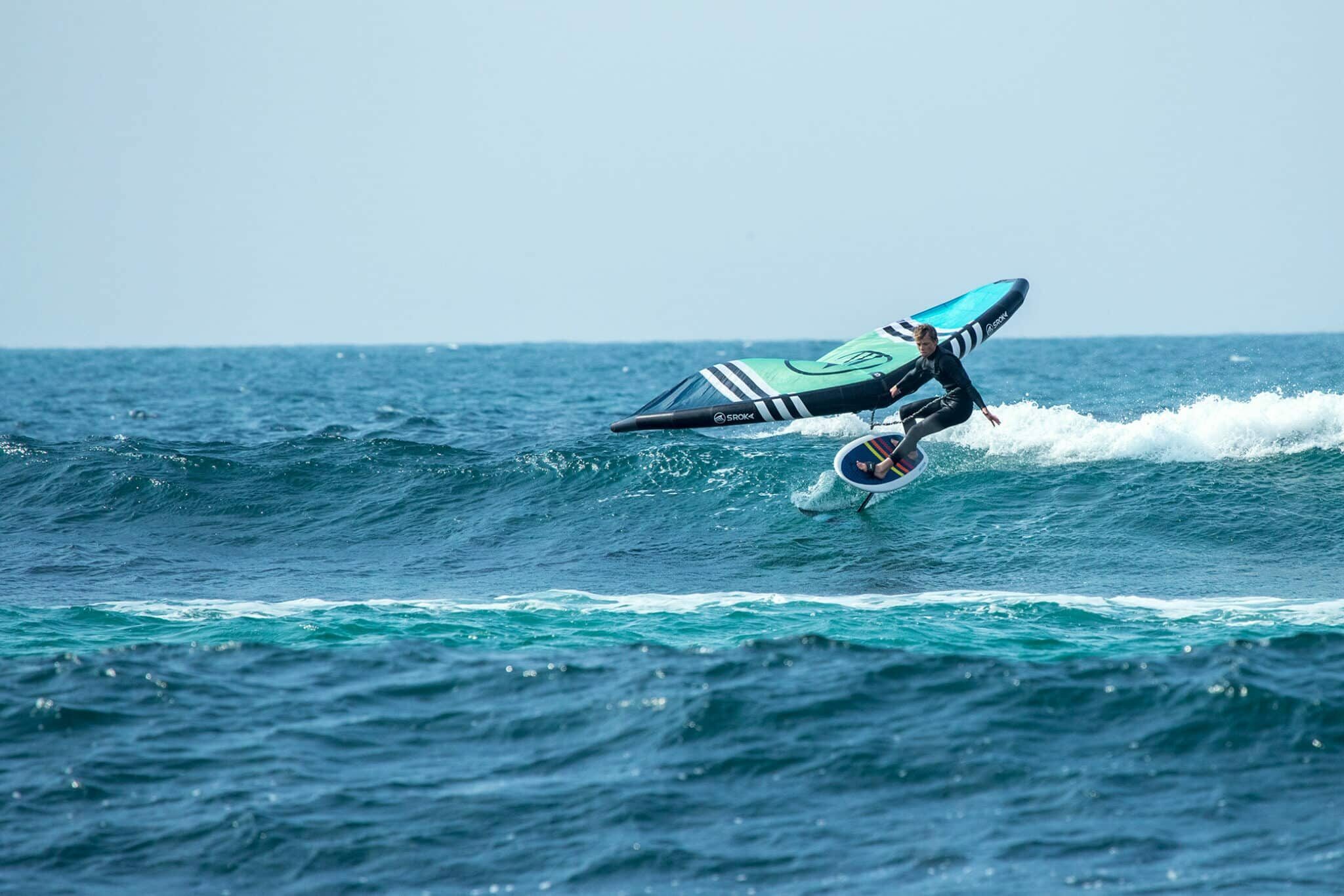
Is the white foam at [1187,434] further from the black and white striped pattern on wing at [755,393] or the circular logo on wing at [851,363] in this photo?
the black and white striped pattern on wing at [755,393]

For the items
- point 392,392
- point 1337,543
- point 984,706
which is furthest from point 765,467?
point 392,392

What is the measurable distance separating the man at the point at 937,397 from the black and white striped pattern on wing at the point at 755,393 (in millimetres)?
1135

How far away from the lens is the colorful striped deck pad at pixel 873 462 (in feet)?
47.7

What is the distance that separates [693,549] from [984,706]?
7114 millimetres

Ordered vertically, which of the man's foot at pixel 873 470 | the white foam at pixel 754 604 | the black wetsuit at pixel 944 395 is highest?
the black wetsuit at pixel 944 395

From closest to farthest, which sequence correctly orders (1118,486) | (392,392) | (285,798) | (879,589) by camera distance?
(285,798) < (879,589) < (1118,486) < (392,392)

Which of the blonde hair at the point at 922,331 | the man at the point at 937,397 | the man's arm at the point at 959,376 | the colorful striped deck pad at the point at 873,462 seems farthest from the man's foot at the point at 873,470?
the blonde hair at the point at 922,331

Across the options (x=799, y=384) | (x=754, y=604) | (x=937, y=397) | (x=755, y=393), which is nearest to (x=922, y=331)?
(x=937, y=397)

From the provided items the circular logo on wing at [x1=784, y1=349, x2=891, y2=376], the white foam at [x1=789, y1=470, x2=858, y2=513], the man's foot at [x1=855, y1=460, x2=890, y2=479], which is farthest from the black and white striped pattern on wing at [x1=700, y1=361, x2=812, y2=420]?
the white foam at [x1=789, y1=470, x2=858, y2=513]

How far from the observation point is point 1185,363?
152 feet

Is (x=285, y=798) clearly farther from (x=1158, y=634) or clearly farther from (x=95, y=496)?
(x=95, y=496)

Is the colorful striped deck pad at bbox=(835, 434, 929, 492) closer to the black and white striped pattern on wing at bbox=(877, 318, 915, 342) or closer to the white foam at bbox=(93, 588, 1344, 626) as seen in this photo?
the black and white striped pattern on wing at bbox=(877, 318, 915, 342)

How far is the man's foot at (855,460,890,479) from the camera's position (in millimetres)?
14516

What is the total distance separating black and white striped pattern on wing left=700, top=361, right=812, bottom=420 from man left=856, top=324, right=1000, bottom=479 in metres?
1.13
